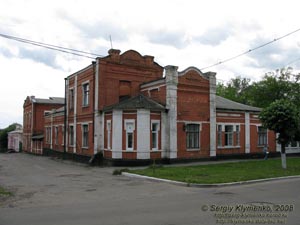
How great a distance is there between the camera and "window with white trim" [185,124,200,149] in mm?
27125

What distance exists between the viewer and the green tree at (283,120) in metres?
20.8

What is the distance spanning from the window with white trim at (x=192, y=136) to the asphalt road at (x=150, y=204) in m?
11.9

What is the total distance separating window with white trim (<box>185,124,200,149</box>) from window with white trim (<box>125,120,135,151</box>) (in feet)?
15.1

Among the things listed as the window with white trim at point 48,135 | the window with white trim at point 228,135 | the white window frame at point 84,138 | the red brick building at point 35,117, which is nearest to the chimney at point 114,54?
the white window frame at point 84,138

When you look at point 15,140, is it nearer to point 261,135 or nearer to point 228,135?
point 228,135

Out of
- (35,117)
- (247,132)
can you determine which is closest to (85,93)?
(247,132)

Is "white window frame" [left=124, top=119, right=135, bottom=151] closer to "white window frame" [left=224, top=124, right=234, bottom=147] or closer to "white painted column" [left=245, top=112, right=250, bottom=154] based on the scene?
"white window frame" [left=224, top=124, right=234, bottom=147]

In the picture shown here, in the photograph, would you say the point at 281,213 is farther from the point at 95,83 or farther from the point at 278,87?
the point at 278,87

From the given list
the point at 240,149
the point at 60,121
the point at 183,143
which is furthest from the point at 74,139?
the point at 240,149

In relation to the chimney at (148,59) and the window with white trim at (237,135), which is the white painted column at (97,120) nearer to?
the chimney at (148,59)

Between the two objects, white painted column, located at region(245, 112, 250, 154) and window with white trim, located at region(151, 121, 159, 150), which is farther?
Result: white painted column, located at region(245, 112, 250, 154)

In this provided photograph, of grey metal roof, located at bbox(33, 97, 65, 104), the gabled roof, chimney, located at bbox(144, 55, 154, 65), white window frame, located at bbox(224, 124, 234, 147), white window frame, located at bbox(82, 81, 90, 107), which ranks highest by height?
chimney, located at bbox(144, 55, 154, 65)

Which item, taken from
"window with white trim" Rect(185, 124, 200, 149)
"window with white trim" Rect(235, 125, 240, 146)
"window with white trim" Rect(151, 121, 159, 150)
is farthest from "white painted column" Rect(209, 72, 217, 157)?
"window with white trim" Rect(151, 121, 159, 150)

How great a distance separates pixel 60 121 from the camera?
1502 inches
